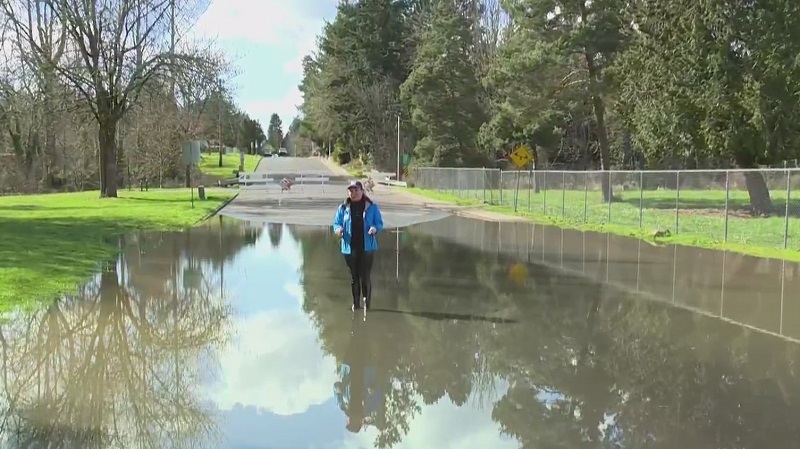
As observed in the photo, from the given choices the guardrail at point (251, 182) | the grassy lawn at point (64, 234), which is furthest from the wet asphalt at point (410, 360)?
the guardrail at point (251, 182)

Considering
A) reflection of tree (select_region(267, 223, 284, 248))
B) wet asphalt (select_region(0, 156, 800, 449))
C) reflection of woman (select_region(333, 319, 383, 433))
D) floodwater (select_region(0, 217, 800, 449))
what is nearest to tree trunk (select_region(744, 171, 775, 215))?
wet asphalt (select_region(0, 156, 800, 449))

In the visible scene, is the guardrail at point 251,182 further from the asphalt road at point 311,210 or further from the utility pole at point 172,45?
the utility pole at point 172,45

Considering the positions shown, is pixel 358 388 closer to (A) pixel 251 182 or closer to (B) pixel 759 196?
(B) pixel 759 196

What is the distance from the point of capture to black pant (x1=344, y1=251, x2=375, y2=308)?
9.86 meters

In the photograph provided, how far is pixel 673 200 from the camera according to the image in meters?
32.9

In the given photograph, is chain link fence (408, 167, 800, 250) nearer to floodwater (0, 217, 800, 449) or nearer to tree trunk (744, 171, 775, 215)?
tree trunk (744, 171, 775, 215)

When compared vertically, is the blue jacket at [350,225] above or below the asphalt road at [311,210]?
above

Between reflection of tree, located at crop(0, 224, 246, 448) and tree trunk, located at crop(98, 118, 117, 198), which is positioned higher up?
tree trunk, located at crop(98, 118, 117, 198)

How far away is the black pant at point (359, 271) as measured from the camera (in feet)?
32.3

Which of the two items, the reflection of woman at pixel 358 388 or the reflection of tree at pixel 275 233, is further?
the reflection of tree at pixel 275 233

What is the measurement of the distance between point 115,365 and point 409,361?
282cm

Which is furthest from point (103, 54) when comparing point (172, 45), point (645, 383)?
point (645, 383)

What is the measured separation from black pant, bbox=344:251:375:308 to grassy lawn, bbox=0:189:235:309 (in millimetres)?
4232

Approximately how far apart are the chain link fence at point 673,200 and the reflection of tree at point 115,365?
13849mm
